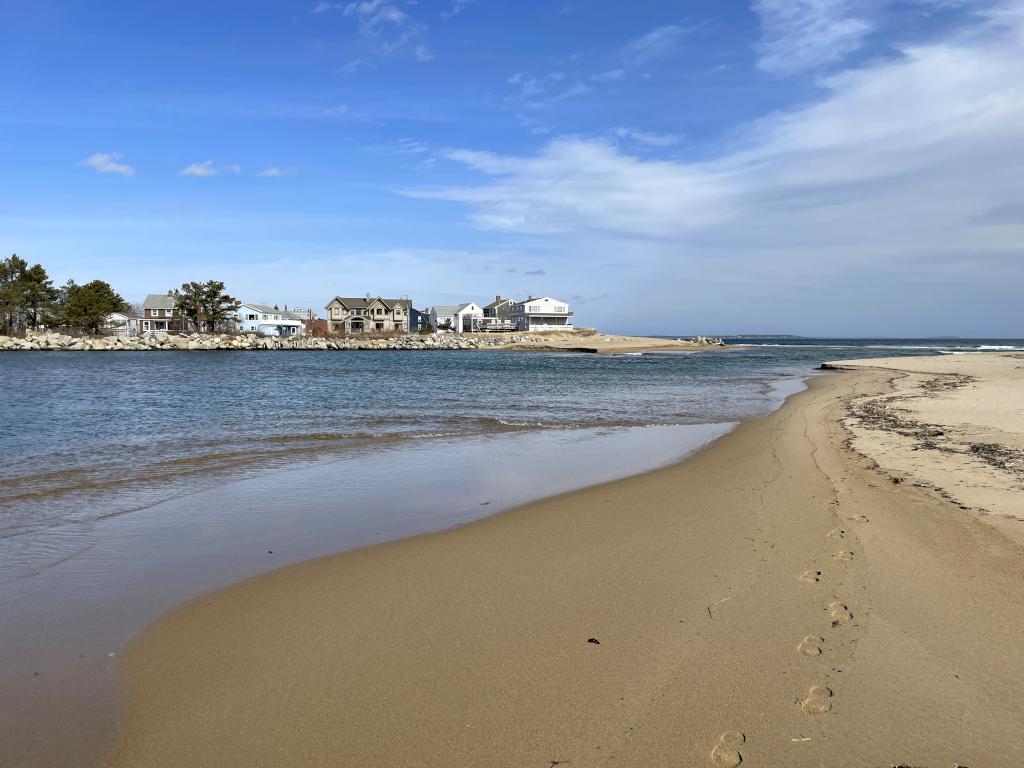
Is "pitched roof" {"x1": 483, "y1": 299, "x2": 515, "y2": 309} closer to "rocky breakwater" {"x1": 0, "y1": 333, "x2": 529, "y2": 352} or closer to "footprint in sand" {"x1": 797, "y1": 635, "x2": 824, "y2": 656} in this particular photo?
"rocky breakwater" {"x1": 0, "y1": 333, "x2": 529, "y2": 352}

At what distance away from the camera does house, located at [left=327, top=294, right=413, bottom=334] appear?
109 m

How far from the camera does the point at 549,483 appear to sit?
32.0ft

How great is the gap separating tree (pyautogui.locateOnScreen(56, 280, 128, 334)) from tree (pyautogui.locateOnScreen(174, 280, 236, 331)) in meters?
9.25

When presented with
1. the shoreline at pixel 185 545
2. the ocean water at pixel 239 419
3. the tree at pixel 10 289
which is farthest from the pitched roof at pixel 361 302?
the shoreline at pixel 185 545

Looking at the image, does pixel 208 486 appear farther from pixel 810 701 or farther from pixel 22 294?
pixel 22 294

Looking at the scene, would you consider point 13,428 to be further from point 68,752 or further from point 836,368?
point 836,368

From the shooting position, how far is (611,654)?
411 centimetres

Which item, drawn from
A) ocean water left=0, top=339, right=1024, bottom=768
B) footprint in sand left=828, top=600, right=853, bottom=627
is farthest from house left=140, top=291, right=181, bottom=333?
footprint in sand left=828, top=600, right=853, bottom=627

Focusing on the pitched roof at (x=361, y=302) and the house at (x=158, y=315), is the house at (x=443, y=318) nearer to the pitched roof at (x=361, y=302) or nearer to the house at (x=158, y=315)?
the pitched roof at (x=361, y=302)

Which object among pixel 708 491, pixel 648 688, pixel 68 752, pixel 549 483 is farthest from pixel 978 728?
pixel 549 483

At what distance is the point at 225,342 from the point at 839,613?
89.2 metres

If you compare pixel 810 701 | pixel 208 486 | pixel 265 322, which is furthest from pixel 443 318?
pixel 810 701

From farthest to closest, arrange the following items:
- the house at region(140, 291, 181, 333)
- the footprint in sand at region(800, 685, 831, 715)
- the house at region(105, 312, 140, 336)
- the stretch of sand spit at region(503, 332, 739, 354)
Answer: the house at region(140, 291, 181, 333) < the house at region(105, 312, 140, 336) < the stretch of sand spit at region(503, 332, 739, 354) < the footprint in sand at region(800, 685, 831, 715)

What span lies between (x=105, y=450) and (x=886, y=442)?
1551 cm
